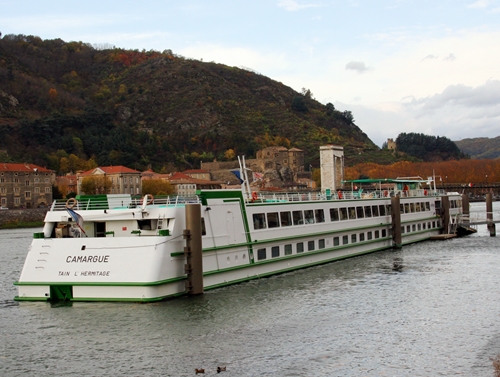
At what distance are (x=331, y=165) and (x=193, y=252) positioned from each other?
94.1ft

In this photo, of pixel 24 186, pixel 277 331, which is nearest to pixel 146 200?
pixel 277 331

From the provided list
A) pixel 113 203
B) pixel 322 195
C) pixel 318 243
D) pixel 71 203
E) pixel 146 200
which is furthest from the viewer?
pixel 322 195

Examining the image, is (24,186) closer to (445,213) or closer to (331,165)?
(331,165)

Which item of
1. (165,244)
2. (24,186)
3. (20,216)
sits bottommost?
(165,244)

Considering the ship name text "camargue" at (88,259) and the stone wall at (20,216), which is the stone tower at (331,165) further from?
the stone wall at (20,216)

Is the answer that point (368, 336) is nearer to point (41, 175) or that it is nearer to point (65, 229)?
point (65, 229)

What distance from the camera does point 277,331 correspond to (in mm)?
19438

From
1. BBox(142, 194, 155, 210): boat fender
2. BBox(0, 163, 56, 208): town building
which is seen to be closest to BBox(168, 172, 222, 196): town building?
BBox(0, 163, 56, 208): town building

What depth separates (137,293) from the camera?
851 inches

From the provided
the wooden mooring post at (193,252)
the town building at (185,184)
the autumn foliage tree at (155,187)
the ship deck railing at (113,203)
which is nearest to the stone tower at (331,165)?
the ship deck railing at (113,203)

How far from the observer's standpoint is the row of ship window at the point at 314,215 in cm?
2784

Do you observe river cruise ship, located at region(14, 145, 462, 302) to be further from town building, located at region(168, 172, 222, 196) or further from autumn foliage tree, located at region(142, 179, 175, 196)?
town building, located at region(168, 172, 222, 196)

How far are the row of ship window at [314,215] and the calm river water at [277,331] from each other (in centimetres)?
256

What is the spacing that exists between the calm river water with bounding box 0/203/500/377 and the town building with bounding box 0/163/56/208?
269 ft
